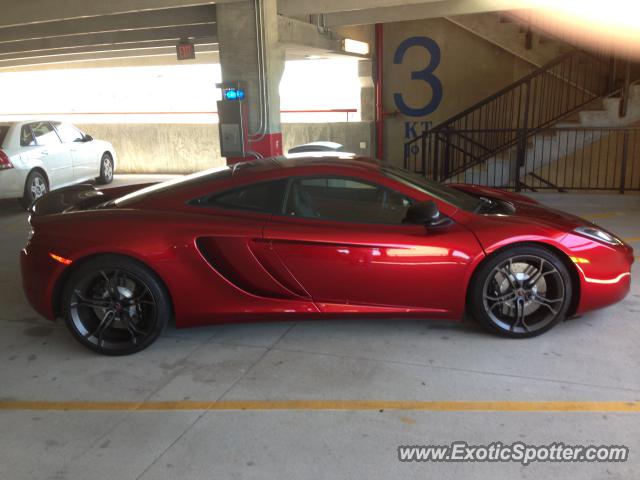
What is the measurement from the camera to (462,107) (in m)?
12.6

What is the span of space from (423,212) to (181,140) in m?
11.1

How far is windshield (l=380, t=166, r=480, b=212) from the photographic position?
395cm

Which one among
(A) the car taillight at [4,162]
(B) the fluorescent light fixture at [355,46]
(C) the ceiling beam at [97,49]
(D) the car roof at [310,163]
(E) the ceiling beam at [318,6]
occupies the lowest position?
(A) the car taillight at [4,162]

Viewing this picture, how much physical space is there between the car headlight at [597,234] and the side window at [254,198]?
2.00m

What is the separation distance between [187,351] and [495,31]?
1000 cm

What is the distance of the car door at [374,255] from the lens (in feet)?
12.1

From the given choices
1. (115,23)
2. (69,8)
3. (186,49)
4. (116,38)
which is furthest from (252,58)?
(116,38)

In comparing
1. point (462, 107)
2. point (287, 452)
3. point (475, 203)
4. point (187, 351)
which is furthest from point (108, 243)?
point (462, 107)

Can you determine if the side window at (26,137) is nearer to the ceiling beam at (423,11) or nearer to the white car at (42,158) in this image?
the white car at (42,158)

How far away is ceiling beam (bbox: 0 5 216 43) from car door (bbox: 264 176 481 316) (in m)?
6.46

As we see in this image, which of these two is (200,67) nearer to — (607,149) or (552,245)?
(607,149)

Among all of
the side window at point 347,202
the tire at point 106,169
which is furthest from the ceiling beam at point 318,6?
the side window at point 347,202

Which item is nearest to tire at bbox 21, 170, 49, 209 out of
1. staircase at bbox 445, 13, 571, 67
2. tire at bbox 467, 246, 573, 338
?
tire at bbox 467, 246, 573, 338

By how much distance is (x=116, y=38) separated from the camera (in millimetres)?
11586
